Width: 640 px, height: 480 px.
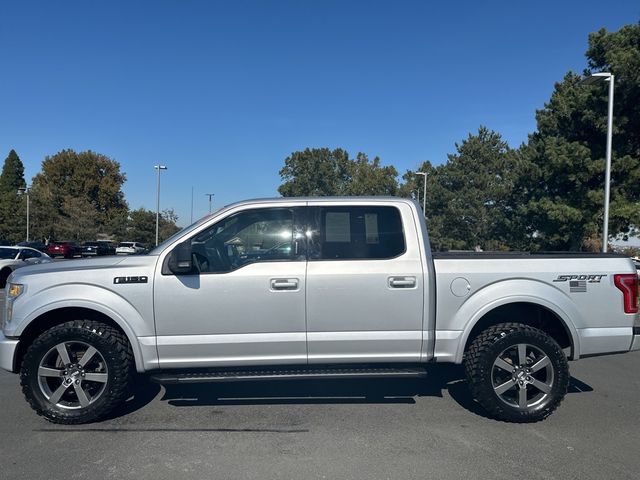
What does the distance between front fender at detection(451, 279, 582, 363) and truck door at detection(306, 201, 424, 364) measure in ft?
Result: 1.38

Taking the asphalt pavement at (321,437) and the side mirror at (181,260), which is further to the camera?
the side mirror at (181,260)

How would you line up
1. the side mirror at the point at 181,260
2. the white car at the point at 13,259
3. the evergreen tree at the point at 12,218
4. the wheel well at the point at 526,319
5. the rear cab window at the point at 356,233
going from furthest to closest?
the evergreen tree at the point at 12,218, the white car at the point at 13,259, the wheel well at the point at 526,319, the rear cab window at the point at 356,233, the side mirror at the point at 181,260

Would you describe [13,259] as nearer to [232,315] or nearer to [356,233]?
[232,315]

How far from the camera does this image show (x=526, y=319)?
17.0 feet

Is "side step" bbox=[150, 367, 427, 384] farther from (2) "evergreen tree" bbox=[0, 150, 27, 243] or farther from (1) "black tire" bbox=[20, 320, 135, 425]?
(2) "evergreen tree" bbox=[0, 150, 27, 243]

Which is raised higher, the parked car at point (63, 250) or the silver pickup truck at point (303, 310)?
the silver pickup truck at point (303, 310)

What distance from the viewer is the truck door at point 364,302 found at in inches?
184

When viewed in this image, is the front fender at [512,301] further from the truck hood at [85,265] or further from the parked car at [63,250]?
the parked car at [63,250]

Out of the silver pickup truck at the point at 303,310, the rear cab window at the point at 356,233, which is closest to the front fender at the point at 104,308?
the silver pickup truck at the point at 303,310

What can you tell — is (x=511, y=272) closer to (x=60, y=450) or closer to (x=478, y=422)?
(x=478, y=422)

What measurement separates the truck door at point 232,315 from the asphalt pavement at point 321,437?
2.10 ft

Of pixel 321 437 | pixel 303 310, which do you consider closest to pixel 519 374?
pixel 321 437

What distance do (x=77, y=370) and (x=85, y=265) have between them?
3.17 ft

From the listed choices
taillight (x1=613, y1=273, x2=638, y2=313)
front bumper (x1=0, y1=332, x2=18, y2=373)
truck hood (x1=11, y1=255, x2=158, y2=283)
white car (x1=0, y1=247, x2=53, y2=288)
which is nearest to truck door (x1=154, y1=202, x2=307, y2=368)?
truck hood (x1=11, y1=255, x2=158, y2=283)
